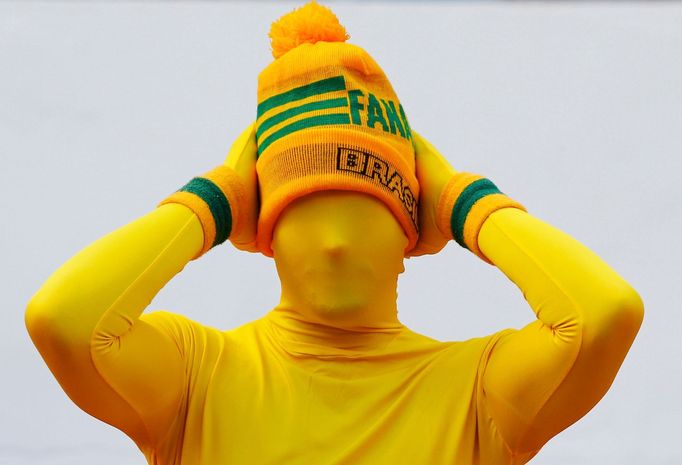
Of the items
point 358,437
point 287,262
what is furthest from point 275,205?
point 358,437

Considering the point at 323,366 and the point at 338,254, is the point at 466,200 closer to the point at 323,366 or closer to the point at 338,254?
the point at 338,254

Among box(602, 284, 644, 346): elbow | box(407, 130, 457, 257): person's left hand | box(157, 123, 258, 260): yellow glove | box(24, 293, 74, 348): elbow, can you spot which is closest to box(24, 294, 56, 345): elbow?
box(24, 293, 74, 348): elbow

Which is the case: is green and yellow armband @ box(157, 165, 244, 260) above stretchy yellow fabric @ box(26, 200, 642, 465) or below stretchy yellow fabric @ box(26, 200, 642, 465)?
above

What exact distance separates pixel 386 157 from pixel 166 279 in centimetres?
49

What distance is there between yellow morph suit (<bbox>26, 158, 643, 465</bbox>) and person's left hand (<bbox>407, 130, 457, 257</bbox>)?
0.27 feet

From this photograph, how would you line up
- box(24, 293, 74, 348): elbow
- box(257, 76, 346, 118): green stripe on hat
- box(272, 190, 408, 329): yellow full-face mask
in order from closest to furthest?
box(24, 293, 74, 348): elbow
box(272, 190, 408, 329): yellow full-face mask
box(257, 76, 346, 118): green stripe on hat

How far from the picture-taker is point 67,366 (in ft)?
5.81

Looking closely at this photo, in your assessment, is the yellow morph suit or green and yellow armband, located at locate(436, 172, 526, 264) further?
green and yellow armband, located at locate(436, 172, 526, 264)

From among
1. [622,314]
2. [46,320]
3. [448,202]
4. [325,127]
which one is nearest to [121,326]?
[46,320]

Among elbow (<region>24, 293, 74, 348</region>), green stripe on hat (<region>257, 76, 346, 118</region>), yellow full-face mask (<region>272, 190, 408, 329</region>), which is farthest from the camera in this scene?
green stripe on hat (<region>257, 76, 346, 118</region>)

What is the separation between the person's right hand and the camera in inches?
83.0

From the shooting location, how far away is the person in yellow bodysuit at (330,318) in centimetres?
182

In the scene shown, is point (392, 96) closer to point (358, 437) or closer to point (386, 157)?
point (386, 157)

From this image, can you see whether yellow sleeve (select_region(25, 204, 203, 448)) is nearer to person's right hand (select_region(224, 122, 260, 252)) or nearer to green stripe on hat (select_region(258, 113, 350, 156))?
person's right hand (select_region(224, 122, 260, 252))
